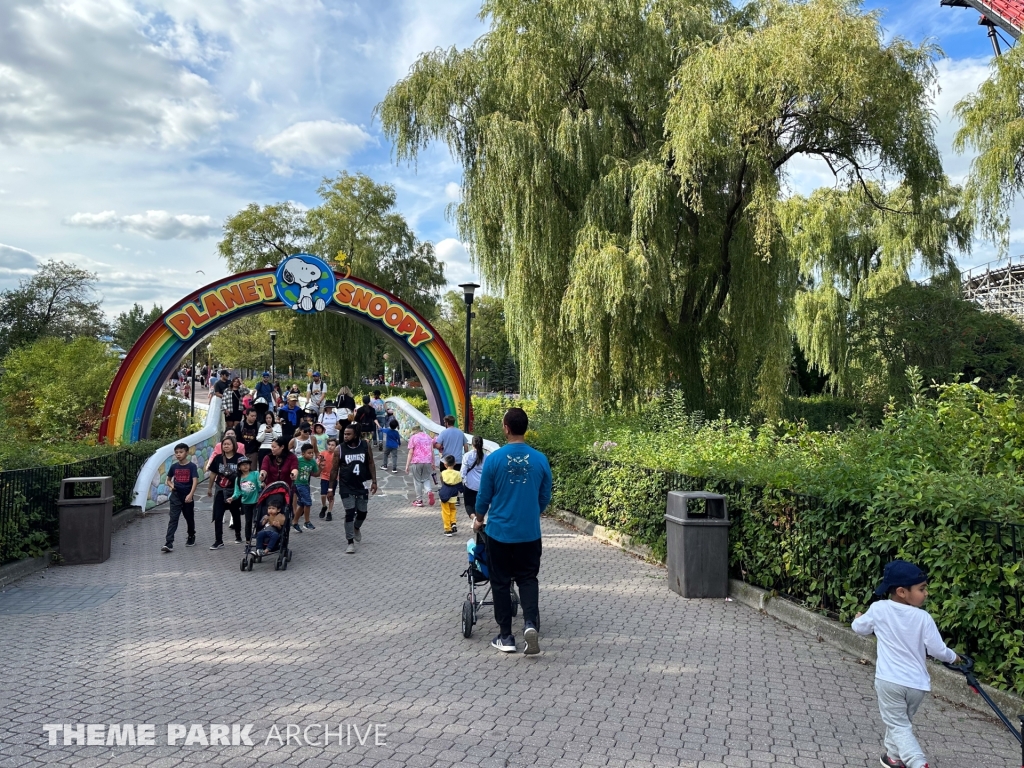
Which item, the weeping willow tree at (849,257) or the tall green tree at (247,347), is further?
the tall green tree at (247,347)

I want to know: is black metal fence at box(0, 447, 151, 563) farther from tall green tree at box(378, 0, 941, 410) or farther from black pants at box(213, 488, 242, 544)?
tall green tree at box(378, 0, 941, 410)

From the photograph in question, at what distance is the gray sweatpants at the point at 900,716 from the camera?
3504 millimetres

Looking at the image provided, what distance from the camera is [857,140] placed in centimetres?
1366

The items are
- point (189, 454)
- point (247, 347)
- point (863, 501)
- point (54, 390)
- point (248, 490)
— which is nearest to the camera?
point (863, 501)

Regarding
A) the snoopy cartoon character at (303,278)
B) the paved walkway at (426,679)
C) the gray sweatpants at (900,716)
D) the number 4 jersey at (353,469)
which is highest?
the snoopy cartoon character at (303,278)

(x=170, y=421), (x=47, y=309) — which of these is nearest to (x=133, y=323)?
(x=47, y=309)

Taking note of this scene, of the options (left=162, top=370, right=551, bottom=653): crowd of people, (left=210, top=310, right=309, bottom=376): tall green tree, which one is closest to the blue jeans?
(left=162, top=370, right=551, bottom=653): crowd of people

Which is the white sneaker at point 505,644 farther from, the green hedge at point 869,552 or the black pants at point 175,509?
the black pants at point 175,509

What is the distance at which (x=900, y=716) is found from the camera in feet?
11.7

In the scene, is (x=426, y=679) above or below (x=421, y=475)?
below

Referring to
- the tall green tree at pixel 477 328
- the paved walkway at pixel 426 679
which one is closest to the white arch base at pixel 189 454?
the paved walkway at pixel 426 679

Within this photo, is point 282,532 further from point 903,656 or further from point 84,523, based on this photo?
point 903,656

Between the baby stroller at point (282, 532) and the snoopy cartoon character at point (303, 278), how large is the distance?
939 centimetres

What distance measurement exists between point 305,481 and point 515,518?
5.83 meters
